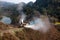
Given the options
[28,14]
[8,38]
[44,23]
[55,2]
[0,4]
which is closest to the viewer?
[8,38]

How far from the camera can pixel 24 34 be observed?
82.2 feet

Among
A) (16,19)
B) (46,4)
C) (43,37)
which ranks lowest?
(43,37)

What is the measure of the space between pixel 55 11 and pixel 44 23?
8.67 meters

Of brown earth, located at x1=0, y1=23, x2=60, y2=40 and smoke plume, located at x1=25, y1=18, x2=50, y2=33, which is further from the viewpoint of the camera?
smoke plume, located at x1=25, y1=18, x2=50, y2=33

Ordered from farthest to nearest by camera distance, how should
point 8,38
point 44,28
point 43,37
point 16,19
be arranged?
1. point 16,19
2. point 44,28
3. point 43,37
4. point 8,38

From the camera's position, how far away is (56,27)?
31.1m

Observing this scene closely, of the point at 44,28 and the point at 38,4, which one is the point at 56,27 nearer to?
the point at 44,28

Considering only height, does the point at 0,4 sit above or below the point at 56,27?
above

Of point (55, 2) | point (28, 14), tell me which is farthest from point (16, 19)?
point (55, 2)

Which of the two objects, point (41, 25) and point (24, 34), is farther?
point (41, 25)

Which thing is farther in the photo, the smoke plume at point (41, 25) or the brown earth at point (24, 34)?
the smoke plume at point (41, 25)

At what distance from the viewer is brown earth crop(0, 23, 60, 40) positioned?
71.9 feet

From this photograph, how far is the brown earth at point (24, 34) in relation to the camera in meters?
21.9

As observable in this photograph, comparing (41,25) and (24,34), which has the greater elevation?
(41,25)
